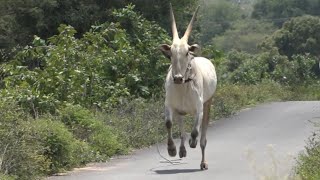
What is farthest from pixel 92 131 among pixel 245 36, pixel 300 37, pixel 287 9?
pixel 245 36

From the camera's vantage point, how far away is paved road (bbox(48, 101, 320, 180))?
41.5 feet

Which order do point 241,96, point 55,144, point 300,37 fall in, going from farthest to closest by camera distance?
point 300,37, point 241,96, point 55,144

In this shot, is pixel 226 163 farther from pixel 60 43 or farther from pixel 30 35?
pixel 30 35

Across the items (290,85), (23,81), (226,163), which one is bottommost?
(290,85)

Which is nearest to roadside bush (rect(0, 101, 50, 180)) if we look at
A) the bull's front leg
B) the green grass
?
the green grass

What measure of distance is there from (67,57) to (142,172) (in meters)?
7.20

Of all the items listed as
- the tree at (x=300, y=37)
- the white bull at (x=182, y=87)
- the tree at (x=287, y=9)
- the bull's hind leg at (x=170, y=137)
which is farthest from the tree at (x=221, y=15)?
the bull's hind leg at (x=170, y=137)

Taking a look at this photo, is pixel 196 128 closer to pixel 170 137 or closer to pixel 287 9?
pixel 170 137

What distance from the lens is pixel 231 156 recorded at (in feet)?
52.5

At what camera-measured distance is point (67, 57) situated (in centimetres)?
2003

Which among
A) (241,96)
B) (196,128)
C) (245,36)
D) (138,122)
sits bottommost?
(245,36)

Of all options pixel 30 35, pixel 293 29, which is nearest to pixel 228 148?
pixel 30 35

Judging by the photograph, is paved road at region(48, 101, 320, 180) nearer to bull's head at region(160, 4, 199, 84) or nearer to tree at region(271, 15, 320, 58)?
bull's head at region(160, 4, 199, 84)

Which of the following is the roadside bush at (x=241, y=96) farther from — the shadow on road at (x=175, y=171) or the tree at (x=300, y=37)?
the tree at (x=300, y=37)
